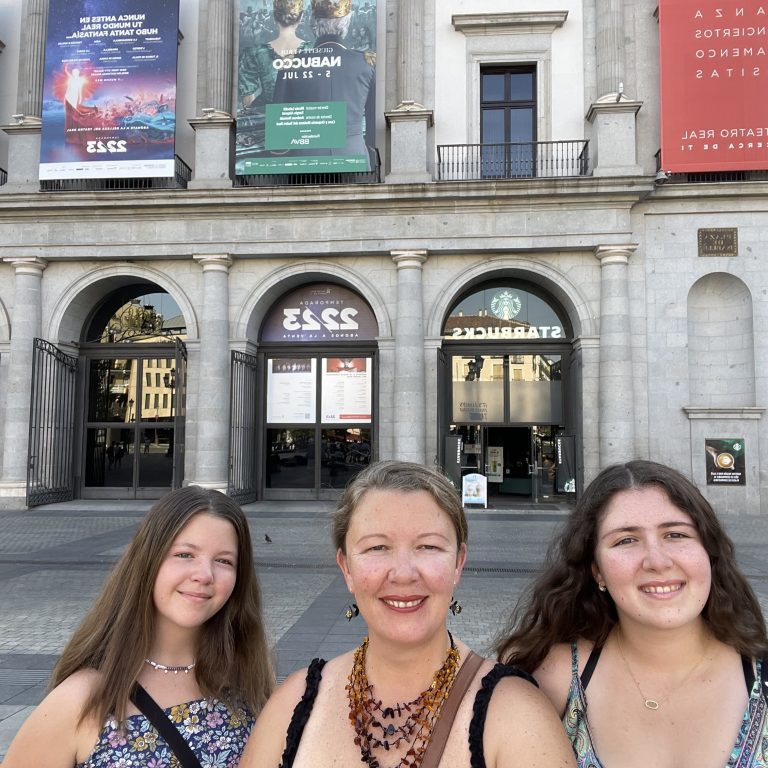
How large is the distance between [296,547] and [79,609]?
449 centimetres

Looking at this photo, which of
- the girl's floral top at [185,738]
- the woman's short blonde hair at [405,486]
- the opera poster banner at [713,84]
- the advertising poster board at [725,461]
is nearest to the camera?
the woman's short blonde hair at [405,486]

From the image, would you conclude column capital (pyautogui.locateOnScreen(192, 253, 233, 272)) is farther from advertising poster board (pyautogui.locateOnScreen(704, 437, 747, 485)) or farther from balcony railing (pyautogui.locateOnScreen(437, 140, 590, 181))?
advertising poster board (pyautogui.locateOnScreen(704, 437, 747, 485))

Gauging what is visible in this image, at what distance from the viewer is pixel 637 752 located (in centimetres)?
178

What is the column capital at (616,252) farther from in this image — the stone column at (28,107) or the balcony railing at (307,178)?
the stone column at (28,107)

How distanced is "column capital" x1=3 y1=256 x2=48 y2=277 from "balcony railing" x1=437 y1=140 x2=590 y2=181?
439 inches

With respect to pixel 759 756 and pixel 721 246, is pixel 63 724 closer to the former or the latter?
pixel 759 756

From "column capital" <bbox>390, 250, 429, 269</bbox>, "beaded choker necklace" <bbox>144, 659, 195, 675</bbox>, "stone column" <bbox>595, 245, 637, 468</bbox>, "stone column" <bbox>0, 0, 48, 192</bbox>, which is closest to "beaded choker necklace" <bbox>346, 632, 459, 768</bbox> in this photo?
"beaded choker necklace" <bbox>144, 659, 195, 675</bbox>

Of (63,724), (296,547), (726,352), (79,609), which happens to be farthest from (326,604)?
(726,352)

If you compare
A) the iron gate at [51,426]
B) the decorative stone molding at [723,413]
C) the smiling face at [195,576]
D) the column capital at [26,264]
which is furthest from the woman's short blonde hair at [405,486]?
the column capital at [26,264]

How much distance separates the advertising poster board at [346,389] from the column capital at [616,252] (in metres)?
6.84

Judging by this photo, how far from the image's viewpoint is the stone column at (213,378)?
16672 millimetres

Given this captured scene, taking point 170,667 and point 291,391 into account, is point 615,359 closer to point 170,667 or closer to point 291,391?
point 291,391

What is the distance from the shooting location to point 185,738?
79.1 inches

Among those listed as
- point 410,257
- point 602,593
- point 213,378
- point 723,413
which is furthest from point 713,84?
point 602,593
